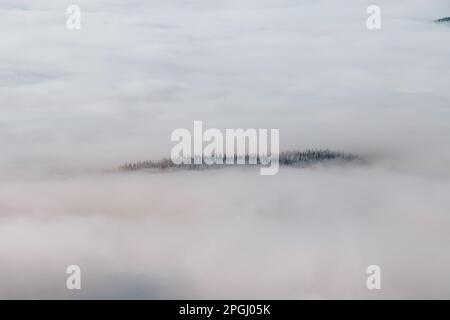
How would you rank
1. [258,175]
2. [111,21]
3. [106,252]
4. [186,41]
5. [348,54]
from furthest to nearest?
[111,21], [186,41], [348,54], [258,175], [106,252]

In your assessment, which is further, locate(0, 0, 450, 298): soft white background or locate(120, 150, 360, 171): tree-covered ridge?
locate(120, 150, 360, 171): tree-covered ridge

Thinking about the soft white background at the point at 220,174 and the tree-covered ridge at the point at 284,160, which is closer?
the soft white background at the point at 220,174

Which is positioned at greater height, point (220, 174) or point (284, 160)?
point (284, 160)

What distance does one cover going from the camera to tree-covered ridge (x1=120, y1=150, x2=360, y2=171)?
2761 cm

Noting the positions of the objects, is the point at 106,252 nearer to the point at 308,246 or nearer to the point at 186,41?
the point at 308,246

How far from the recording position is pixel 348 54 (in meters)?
59.8

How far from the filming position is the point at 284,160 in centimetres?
2853

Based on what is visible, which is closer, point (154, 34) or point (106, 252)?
point (106, 252)

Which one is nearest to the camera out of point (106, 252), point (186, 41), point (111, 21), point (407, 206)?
point (106, 252)

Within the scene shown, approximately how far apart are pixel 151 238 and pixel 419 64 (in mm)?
38636

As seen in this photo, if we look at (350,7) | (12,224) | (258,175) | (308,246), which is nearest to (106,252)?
(12,224)

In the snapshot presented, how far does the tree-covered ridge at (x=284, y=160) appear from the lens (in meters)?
27.6

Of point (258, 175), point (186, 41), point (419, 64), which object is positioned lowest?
point (258, 175)

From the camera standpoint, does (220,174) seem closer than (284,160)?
Yes
